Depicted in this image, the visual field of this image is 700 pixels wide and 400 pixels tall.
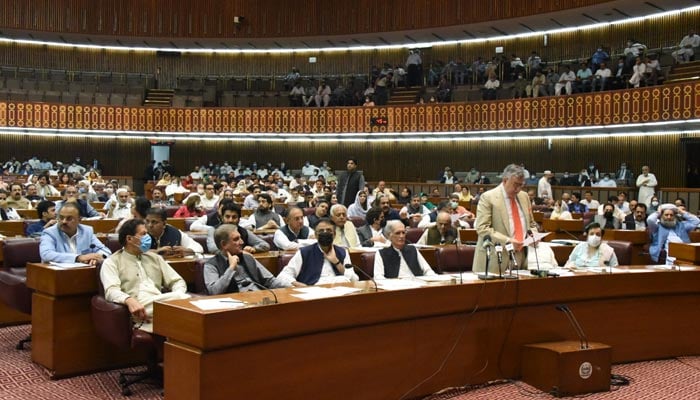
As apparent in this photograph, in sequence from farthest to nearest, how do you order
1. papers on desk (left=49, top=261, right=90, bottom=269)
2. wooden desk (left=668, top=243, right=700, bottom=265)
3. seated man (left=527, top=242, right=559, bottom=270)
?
seated man (left=527, top=242, right=559, bottom=270)
wooden desk (left=668, top=243, right=700, bottom=265)
papers on desk (left=49, top=261, right=90, bottom=269)

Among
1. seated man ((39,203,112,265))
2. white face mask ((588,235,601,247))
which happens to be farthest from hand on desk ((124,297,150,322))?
white face mask ((588,235,601,247))

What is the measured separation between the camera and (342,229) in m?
7.61

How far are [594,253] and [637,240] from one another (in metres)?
2.83

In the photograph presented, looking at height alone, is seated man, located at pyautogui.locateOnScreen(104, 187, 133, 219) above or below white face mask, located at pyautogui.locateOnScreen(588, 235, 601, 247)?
above

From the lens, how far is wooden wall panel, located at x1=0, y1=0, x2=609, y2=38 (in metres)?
24.9

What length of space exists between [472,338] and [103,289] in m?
2.52

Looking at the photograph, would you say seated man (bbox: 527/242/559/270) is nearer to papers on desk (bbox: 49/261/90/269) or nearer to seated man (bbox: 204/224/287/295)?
seated man (bbox: 204/224/287/295)

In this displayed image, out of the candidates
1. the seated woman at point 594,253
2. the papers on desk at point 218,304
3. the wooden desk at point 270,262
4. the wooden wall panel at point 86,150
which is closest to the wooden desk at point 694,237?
the seated woman at point 594,253

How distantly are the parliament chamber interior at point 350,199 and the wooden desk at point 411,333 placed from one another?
17mm

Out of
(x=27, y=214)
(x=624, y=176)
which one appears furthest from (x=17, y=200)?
(x=624, y=176)

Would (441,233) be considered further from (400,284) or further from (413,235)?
(400,284)

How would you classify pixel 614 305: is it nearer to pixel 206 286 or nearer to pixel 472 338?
pixel 472 338

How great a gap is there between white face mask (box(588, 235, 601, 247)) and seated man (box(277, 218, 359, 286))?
2664mm

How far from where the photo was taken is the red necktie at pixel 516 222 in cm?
618
